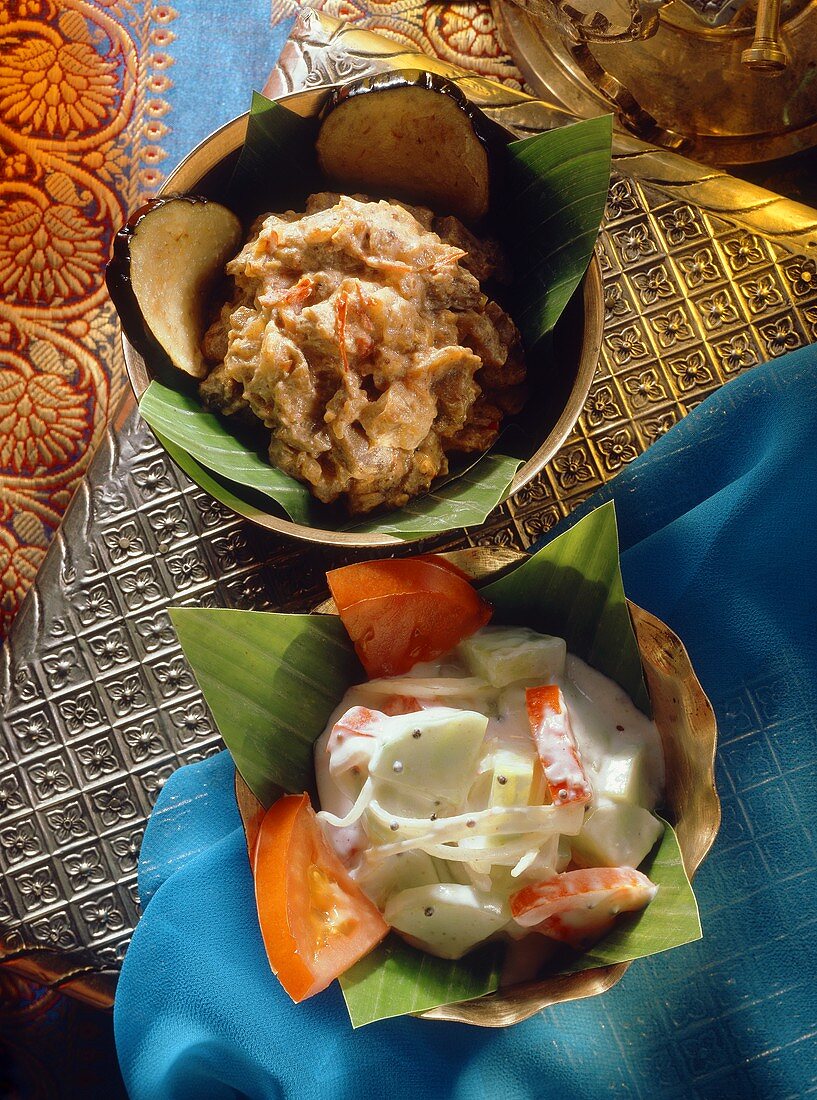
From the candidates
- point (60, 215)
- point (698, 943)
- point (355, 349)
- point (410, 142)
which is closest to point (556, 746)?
point (698, 943)

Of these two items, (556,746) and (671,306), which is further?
(671,306)

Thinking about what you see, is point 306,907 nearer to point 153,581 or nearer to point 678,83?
point 153,581

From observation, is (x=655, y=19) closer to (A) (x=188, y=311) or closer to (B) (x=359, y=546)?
(A) (x=188, y=311)

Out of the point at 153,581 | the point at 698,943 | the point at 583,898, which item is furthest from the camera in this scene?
the point at 153,581

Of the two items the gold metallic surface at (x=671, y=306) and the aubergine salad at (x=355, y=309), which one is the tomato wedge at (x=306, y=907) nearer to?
the aubergine salad at (x=355, y=309)

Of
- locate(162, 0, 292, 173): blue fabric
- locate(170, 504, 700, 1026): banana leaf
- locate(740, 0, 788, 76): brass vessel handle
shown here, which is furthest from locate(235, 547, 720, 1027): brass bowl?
locate(162, 0, 292, 173): blue fabric

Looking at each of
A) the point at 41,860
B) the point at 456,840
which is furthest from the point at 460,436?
the point at 41,860

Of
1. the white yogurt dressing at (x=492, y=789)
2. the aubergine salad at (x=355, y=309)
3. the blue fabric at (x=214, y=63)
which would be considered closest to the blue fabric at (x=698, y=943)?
the white yogurt dressing at (x=492, y=789)

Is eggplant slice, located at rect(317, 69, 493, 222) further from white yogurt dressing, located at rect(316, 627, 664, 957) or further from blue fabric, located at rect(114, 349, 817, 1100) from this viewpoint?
white yogurt dressing, located at rect(316, 627, 664, 957)
